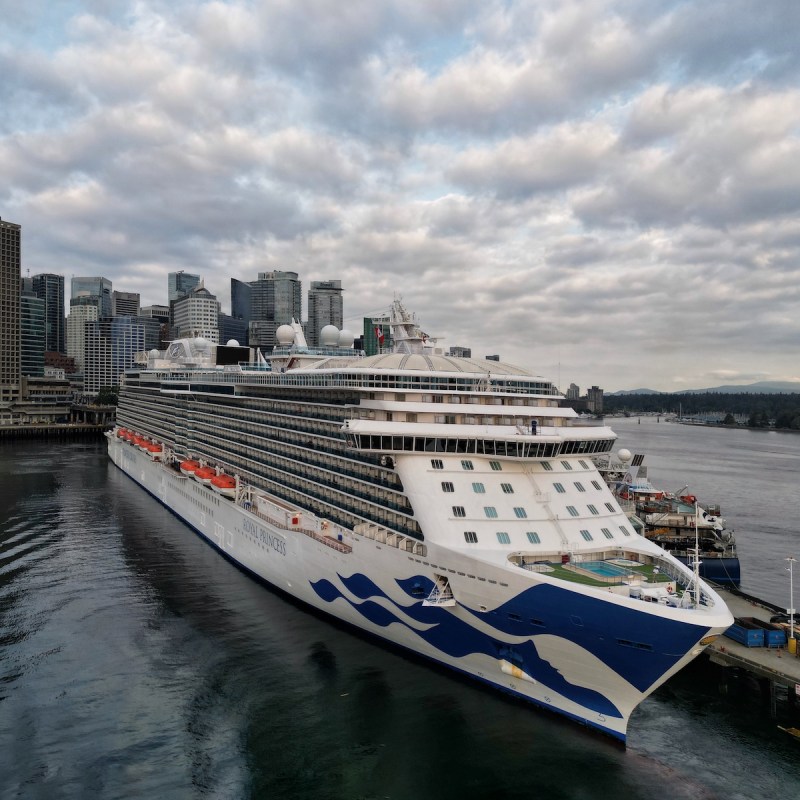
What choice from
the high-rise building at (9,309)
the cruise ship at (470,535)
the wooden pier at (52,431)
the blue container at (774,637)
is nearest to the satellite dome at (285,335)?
the cruise ship at (470,535)

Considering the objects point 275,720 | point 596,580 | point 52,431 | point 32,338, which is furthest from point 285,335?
point 32,338

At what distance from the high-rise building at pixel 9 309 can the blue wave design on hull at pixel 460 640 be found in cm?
14063

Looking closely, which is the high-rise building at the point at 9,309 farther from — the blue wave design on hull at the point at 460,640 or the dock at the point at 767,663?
the dock at the point at 767,663

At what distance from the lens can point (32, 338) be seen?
177 metres

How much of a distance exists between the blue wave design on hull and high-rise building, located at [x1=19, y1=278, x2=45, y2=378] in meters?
180

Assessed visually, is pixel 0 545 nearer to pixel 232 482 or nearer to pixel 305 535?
pixel 232 482

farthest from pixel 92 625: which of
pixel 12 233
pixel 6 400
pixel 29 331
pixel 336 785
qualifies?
pixel 29 331

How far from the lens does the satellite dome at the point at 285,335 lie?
153ft

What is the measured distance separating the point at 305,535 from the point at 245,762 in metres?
9.60

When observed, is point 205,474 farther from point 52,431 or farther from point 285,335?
point 52,431

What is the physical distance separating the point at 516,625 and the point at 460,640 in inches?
97.8

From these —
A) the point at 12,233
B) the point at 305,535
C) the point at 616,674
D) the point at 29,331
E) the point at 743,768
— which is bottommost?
the point at 743,768

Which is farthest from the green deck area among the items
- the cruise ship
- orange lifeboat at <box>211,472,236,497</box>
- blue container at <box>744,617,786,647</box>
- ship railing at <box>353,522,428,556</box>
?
orange lifeboat at <box>211,472,236,497</box>

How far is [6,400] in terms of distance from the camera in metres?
137
